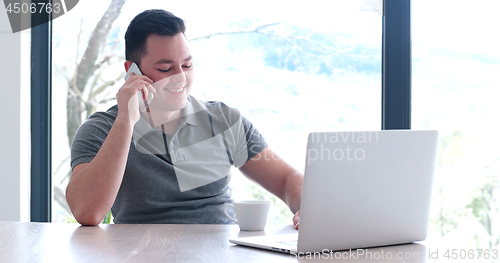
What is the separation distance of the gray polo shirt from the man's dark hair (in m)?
0.26

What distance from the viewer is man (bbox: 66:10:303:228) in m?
1.38

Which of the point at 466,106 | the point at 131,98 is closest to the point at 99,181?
the point at 131,98

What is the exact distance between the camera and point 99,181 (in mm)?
1322

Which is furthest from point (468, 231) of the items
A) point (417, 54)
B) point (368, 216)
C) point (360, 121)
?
point (368, 216)

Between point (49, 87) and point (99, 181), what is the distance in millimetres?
1080

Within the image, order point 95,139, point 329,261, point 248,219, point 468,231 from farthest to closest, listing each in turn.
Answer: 1. point 468,231
2. point 95,139
3. point 248,219
4. point 329,261

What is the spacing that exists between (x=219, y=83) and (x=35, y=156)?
978mm

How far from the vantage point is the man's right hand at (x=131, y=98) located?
4.81 feet

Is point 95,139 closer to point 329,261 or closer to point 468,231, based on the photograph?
point 329,261

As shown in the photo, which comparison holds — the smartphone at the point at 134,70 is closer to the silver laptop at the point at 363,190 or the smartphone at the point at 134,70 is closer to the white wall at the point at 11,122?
the white wall at the point at 11,122

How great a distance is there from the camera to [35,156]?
84.8 inches

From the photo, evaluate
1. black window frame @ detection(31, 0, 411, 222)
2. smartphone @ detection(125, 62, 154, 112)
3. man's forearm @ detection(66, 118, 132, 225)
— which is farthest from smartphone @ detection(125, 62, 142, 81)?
black window frame @ detection(31, 0, 411, 222)

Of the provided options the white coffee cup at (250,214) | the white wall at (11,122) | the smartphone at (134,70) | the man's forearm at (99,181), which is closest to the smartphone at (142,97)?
the smartphone at (134,70)

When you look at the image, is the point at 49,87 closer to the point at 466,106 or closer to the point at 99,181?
the point at 99,181
